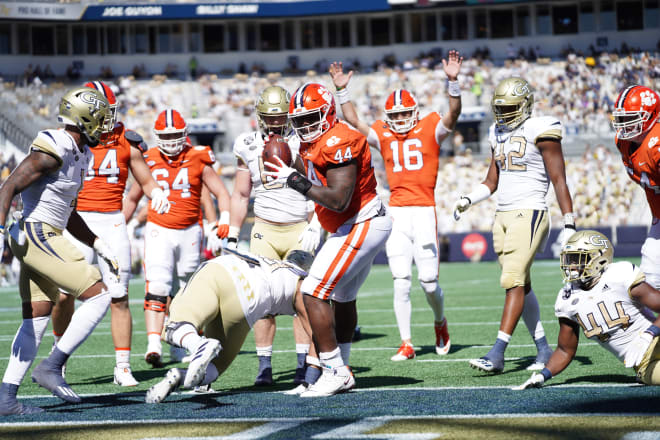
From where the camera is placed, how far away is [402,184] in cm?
759

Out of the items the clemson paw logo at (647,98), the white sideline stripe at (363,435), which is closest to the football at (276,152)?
the white sideline stripe at (363,435)

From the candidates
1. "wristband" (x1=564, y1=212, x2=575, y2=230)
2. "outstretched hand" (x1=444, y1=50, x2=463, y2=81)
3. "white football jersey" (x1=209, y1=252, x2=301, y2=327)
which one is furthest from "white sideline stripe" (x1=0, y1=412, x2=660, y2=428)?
"outstretched hand" (x1=444, y1=50, x2=463, y2=81)

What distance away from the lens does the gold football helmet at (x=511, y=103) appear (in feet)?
20.6

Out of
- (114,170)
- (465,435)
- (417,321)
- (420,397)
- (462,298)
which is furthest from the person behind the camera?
(462,298)

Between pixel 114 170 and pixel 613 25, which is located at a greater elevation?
pixel 613 25

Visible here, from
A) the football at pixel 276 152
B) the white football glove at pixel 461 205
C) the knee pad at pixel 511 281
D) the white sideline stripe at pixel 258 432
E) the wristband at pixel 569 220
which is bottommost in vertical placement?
the white sideline stripe at pixel 258 432

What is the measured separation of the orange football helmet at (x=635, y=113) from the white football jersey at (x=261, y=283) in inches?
91.0

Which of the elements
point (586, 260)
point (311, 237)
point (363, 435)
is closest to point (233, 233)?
point (311, 237)

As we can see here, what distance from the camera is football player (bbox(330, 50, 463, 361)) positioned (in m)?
7.30

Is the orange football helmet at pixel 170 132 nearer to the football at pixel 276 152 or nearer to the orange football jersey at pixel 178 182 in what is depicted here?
the orange football jersey at pixel 178 182

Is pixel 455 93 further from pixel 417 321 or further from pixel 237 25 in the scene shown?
pixel 237 25

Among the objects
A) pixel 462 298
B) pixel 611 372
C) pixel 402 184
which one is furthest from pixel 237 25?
pixel 611 372

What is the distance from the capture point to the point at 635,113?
18.4 ft

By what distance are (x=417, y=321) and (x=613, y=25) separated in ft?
87.8
